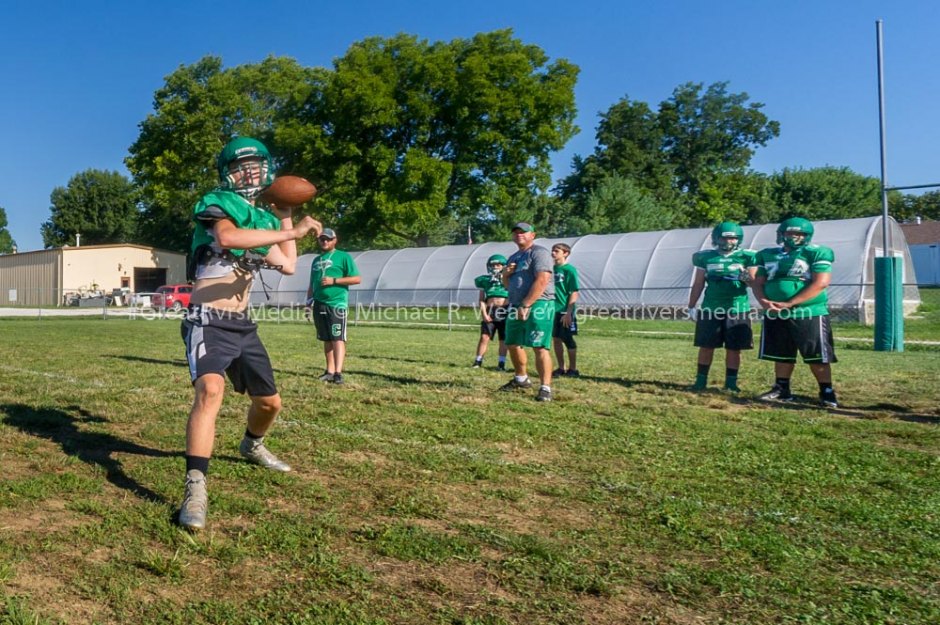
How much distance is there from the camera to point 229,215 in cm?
397

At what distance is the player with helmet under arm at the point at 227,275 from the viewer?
393 cm

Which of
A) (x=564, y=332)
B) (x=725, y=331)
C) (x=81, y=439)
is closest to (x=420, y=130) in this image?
(x=564, y=332)

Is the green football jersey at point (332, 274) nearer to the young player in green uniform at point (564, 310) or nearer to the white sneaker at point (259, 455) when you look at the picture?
the young player in green uniform at point (564, 310)

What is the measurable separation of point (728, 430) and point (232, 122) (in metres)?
47.5

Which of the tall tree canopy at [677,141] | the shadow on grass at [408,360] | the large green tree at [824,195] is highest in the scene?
the tall tree canopy at [677,141]

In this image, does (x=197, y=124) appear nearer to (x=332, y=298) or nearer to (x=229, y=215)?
(x=332, y=298)

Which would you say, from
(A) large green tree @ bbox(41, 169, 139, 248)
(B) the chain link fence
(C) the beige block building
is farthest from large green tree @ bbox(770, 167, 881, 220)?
(A) large green tree @ bbox(41, 169, 139, 248)

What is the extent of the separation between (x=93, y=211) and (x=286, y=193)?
9132 centimetres

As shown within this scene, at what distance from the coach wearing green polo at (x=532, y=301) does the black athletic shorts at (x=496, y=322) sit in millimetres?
3204

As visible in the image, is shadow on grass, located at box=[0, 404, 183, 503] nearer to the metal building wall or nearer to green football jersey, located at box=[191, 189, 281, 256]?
green football jersey, located at box=[191, 189, 281, 256]

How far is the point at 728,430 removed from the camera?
6273 millimetres

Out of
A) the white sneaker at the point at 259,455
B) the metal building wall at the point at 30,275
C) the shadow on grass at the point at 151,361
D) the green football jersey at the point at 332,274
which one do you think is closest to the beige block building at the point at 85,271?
the metal building wall at the point at 30,275

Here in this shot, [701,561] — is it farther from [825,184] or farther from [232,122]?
[825,184]

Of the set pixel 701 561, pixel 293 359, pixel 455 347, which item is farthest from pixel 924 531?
pixel 455 347
